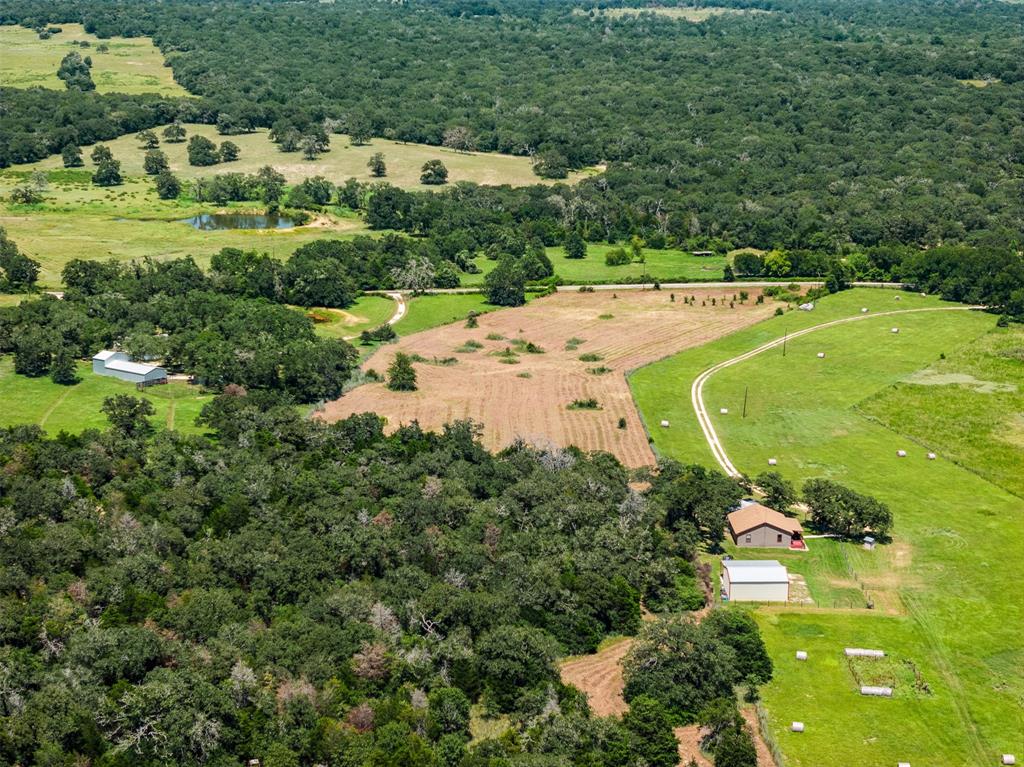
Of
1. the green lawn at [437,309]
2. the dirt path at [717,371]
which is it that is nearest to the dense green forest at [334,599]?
the dirt path at [717,371]

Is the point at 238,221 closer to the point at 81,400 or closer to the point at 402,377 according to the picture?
the point at 81,400

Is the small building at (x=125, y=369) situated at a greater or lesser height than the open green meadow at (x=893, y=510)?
lesser

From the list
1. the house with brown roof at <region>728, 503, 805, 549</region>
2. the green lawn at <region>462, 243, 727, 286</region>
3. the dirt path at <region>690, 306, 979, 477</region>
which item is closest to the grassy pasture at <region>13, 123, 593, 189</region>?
the green lawn at <region>462, 243, 727, 286</region>

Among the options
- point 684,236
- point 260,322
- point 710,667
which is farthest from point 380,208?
point 710,667

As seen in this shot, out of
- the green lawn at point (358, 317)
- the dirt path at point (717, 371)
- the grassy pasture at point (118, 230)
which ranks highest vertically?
the dirt path at point (717, 371)

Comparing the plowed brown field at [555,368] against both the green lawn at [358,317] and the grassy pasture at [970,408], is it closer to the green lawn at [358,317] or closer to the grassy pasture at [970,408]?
the green lawn at [358,317]

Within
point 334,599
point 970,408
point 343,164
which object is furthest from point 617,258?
point 334,599

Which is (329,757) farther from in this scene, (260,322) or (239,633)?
(260,322)
